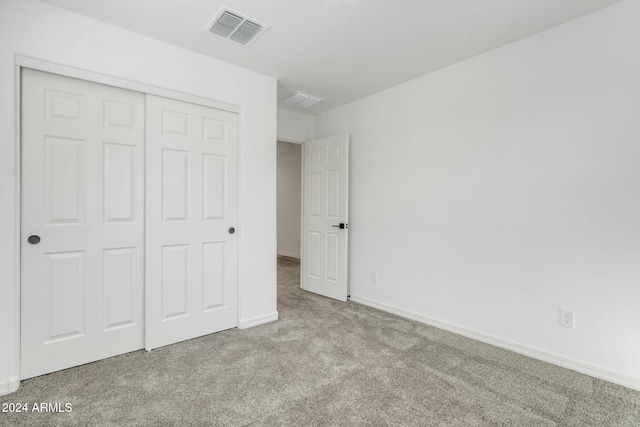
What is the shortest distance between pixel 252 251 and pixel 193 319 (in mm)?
817

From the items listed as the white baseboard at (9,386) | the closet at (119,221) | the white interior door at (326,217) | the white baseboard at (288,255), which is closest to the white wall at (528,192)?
the white interior door at (326,217)

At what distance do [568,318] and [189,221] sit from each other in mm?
3185

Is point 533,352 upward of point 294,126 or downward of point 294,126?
downward

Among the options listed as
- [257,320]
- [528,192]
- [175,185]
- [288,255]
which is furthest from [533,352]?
[288,255]

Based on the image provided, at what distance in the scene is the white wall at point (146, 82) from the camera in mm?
1941

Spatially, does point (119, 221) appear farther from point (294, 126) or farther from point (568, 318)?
point (568, 318)

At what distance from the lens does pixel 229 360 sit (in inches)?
93.1

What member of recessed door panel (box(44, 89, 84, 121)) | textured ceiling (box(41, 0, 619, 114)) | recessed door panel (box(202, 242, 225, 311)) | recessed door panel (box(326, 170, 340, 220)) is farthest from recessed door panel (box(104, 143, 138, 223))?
recessed door panel (box(326, 170, 340, 220))

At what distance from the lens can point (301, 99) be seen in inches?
151

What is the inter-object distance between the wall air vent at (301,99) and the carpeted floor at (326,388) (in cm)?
276

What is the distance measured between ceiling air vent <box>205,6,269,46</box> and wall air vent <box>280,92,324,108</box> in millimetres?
1238

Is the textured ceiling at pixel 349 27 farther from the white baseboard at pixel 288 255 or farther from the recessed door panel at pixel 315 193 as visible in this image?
the white baseboard at pixel 288 255

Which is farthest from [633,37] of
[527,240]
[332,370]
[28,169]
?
[28,169]

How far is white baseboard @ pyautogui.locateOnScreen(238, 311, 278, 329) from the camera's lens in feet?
9.84
